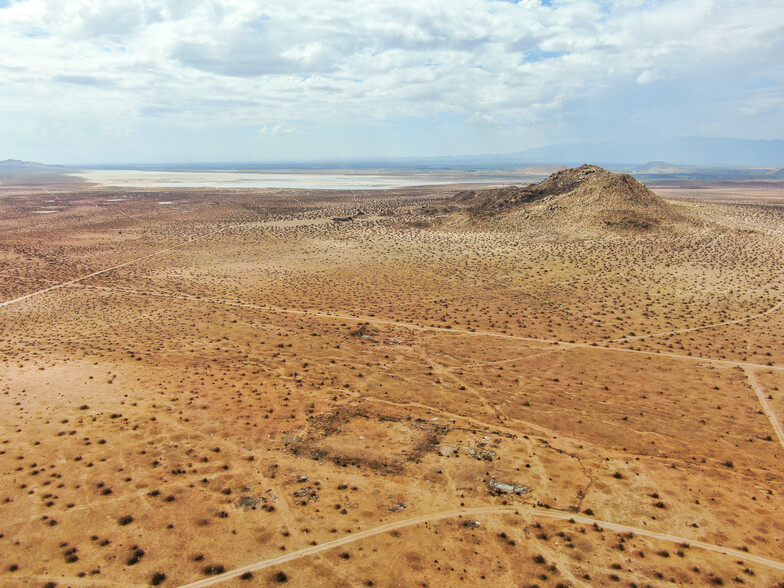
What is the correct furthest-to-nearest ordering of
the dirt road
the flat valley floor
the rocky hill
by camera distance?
the rocky hill → the flat valley floor → the dirt road

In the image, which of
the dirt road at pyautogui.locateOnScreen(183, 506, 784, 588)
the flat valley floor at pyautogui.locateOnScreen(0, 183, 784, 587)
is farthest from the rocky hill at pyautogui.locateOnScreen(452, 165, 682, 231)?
the dirt road at pyautogui.locateOnScreen(183, 506, 784, 588)

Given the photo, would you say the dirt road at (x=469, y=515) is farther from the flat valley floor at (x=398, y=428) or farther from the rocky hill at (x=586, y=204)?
the rocky hill at (x=586, y=204)

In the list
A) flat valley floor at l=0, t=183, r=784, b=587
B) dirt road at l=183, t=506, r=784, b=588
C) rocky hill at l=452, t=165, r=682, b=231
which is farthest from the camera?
rocky hill at l=452, t=165, r=682, b=231

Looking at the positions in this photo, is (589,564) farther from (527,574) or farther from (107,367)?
(107,367)

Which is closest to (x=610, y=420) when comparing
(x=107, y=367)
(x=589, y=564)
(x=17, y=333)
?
(x=589, y=564)

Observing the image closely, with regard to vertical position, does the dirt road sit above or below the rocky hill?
below

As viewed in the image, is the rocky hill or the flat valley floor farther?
the rocky hill

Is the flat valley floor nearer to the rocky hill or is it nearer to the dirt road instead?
the dirt road
